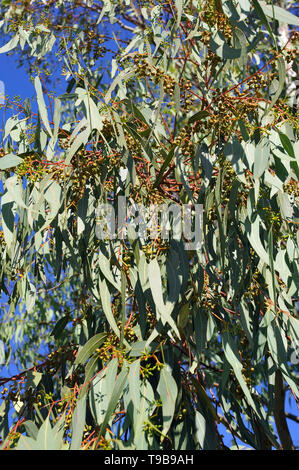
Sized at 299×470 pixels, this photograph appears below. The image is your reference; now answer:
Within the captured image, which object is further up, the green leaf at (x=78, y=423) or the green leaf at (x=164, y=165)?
the green leaf at (x=164, y=165)

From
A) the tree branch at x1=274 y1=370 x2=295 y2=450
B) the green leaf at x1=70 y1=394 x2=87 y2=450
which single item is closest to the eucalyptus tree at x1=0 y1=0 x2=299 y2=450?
the green leaf at x1=70 y1=394 x2=87 y2=450

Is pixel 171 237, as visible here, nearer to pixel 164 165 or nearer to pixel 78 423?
pixel 164 165

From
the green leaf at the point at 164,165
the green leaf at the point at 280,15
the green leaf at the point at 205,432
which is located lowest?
the green leaf at the point at 205,432

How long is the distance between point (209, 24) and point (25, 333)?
271 cm

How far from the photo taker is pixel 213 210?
6.28 ft

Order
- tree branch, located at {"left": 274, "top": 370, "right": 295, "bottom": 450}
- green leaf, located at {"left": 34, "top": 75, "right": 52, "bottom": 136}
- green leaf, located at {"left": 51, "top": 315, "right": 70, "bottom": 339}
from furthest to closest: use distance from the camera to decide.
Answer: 1. tree branch, located at {"left": 274, "top": 370, "right": 295, "bottom": 450}
2. green leaf, located at {"left": 51, "top": 315, "right": 70, "bottom": 339}
3. green leaf, located at {"left": 34, "top": 75, "right": 52, "bottom": 136}

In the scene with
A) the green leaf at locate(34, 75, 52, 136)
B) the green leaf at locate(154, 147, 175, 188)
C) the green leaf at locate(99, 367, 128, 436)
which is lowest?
the green leaf at locate(99, 367, 128, 436)

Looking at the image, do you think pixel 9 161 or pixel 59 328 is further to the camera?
pixel 59 328

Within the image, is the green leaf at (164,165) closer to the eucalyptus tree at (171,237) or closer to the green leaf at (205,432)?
the eucalyptus tree at (171,237)

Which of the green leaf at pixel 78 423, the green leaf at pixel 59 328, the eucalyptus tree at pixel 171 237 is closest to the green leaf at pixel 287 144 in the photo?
the eucalyptus tree at pixel 171 237

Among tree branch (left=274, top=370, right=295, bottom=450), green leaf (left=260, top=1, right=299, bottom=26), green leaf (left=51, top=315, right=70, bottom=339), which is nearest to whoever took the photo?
green leaf (left=260, top=1, right=299, bottom=26)

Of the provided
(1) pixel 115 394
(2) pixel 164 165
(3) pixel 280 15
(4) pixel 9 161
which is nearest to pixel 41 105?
(4) pixel 9 161

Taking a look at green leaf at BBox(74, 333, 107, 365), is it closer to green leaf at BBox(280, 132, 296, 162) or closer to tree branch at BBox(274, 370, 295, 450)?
green leaf at BBox(280, 132, 296, 162)

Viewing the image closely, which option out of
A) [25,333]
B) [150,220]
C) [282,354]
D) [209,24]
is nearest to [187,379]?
[282,354]
